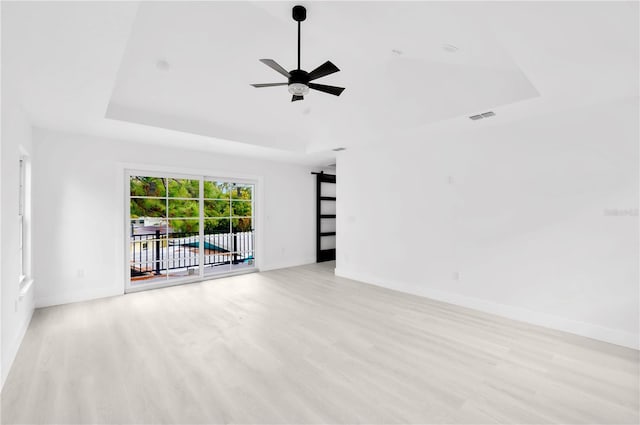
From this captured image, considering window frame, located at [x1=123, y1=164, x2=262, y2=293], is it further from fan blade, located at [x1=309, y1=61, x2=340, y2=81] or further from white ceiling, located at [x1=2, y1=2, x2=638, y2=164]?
fan blade, located at [x1=309, y1=61, x2=340, y2=81]

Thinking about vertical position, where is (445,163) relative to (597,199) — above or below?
above

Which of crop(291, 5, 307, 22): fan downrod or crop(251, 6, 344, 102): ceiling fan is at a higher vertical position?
crop(291, 5, 307, 22): fan downrod

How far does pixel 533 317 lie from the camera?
3605 mm

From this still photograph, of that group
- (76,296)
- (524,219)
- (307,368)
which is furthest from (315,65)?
(76,296)

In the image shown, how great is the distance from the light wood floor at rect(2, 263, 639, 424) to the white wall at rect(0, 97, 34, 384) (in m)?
0.21

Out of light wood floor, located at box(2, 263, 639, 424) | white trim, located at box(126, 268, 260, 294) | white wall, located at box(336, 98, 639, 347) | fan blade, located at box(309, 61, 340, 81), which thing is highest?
fan blade, located at box(309, 61, 340, 81)

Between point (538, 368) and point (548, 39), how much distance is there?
2.67 m

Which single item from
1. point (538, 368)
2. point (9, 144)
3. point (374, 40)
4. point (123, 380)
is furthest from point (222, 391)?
point (374, 40)

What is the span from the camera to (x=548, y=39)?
2014 millimetres

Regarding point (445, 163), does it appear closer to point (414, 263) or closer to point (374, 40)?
point (414, 263)

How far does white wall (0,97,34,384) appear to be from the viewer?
2.40 meters

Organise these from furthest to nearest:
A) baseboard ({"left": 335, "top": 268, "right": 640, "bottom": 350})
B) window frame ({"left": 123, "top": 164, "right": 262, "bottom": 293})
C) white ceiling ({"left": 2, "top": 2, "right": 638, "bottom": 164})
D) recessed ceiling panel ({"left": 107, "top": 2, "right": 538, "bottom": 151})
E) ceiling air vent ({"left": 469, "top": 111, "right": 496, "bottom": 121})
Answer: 1. window frame ({"left": 123, "top": 164, "right": 262, "bottom": 293})
2. ceiling air vent ({"left": 469, "top": 111, "right": 496, "bottom": 121})
3. baseboard ({"left": 335, "top": 268, "right": 640, "bottom": 350})
4. recessed ceiling panel ({"left": 107, "top": 2, "right": 538, "bottom": 151})
5. white ceiling ({"left": 2, "top": 2, "right": 638, "bottom": 164})

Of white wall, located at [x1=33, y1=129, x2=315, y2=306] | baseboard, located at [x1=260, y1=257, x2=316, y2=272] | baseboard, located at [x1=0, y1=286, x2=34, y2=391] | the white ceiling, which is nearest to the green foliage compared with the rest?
white wall, located at [x1=33, y1=129, x2=315, y2=306]

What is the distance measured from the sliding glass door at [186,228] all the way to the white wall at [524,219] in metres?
2.91
